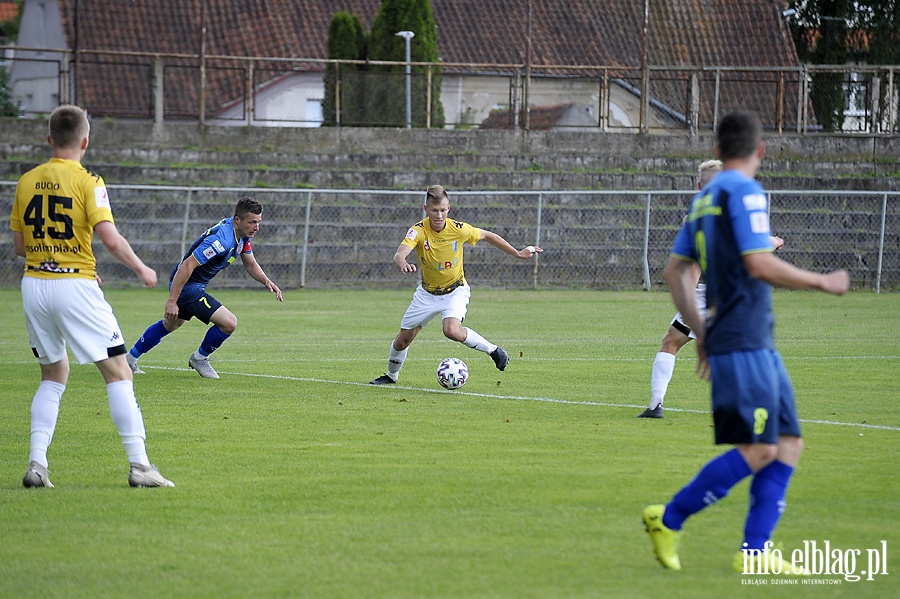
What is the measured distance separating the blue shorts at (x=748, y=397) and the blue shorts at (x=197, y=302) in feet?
26.6

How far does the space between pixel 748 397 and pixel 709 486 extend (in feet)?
1.45

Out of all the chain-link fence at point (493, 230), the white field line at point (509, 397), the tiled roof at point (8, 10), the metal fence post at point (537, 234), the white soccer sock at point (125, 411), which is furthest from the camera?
the tiled roof at point (8, 10)

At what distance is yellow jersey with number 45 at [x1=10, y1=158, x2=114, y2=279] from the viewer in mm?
6414

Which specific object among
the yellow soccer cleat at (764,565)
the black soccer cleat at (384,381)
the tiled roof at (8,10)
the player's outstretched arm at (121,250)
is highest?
the tiled roof at (8,10)

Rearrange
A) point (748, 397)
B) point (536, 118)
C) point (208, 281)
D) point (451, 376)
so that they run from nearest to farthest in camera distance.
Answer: point (748, 397) < point (451, 376) < point (208, 281) < point (536, 118)

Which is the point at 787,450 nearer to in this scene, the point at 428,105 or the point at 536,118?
the point at 428,105

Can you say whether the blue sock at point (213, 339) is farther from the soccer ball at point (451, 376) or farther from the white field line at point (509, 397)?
the soccer ball at point (451, 376)

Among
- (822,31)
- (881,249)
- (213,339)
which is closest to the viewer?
(213,339)

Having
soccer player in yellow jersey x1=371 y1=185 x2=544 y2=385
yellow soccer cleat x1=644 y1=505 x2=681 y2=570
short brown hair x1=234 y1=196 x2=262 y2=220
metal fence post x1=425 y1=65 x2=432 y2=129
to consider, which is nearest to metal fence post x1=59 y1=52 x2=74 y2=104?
metal fence post x1=425 y1=65 x2=432 y2=129

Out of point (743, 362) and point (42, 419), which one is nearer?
point (743, 362)

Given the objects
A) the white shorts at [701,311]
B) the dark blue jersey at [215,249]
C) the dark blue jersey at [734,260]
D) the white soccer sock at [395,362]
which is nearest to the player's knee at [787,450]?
the dark blue jersey at [734,260]

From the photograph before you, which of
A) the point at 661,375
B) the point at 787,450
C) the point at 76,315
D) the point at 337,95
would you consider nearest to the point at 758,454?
the point at 787,450

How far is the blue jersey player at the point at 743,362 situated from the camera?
4.69 metres

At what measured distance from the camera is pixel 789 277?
15.0 feet
